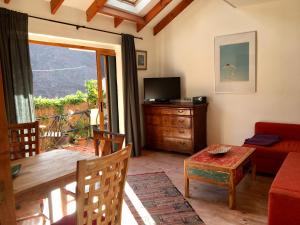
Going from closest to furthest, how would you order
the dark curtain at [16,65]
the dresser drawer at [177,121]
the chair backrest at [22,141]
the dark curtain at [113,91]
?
the chair backrest at [22,141] < the dark curtain at [16,65] < the dresser drawer at [177,121] < the dark curtain at [113,91]

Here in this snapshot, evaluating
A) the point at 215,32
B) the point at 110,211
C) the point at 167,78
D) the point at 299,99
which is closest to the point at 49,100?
the point at 167,78

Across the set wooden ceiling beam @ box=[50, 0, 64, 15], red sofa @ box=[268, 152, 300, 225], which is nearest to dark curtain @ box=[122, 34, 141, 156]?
wooden ceiling beam @ box=[50, 0, 64, 15]

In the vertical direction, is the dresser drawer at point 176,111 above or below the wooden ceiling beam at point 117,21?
below

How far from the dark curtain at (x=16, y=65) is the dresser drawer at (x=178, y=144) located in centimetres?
248

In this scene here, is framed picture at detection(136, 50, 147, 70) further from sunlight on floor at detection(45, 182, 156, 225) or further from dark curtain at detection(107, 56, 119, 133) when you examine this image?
sunlight on floor at detection(45, 182, 156, 225)

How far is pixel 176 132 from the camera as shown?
4.54 m

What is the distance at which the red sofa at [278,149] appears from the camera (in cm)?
328

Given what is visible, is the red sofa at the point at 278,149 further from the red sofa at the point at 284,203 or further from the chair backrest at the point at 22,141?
the chair backrest at the point at 22,141

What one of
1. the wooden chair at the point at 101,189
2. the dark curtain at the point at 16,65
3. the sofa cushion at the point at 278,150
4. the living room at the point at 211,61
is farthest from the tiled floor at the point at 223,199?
the dark curtain at the point at 16,65

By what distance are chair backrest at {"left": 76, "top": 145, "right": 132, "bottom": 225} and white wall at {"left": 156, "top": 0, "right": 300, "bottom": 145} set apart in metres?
3.34

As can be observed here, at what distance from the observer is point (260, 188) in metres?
3.07

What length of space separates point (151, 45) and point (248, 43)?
1931 millimetres

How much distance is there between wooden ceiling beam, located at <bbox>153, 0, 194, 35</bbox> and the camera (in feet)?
15.3

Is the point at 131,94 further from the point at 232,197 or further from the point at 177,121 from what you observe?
the point at 232,197
